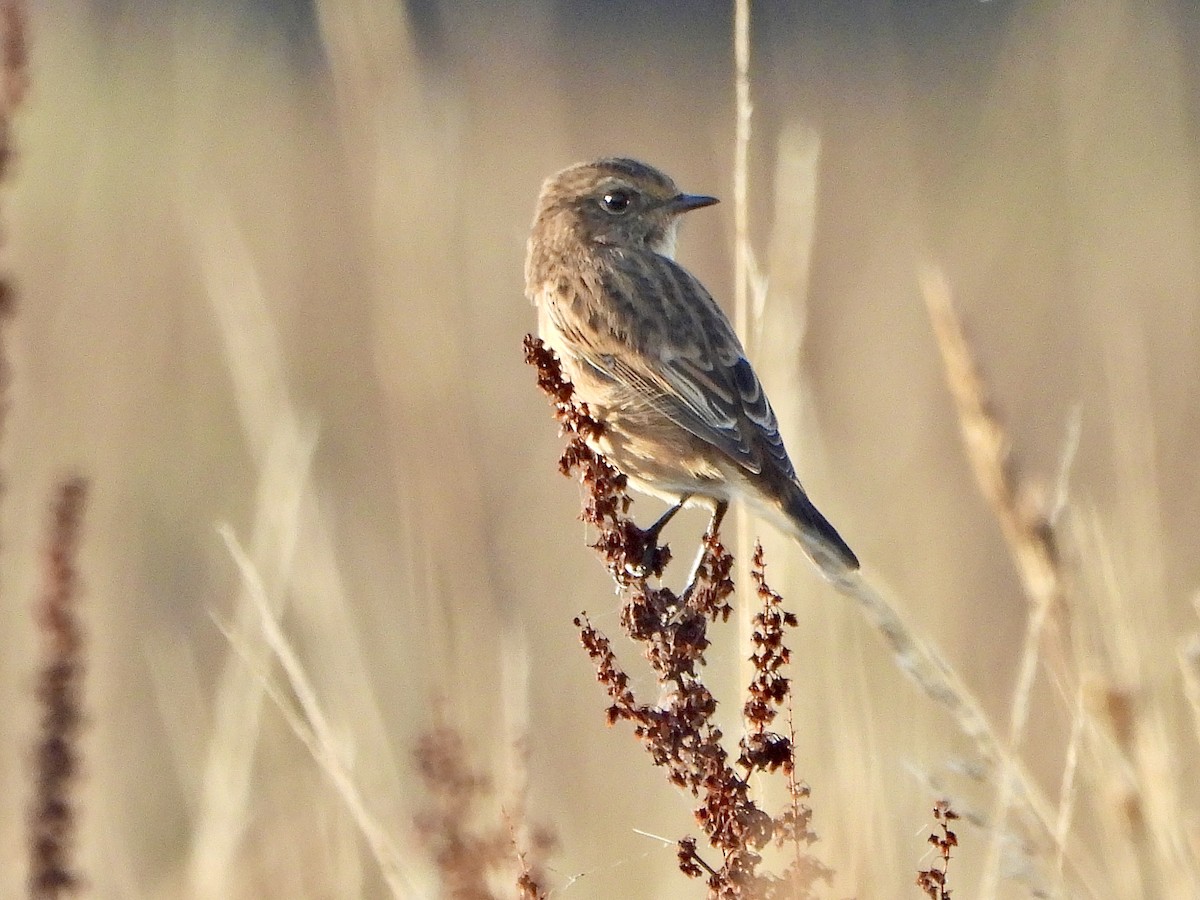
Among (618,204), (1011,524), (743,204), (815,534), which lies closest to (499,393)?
(618,204)

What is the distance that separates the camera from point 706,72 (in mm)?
14734

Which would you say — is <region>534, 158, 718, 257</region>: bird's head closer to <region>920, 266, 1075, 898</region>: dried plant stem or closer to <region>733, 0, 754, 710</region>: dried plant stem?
<region>733, 0, 754, 710</region>: dried plant stem

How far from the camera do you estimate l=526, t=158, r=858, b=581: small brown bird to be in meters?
3.91

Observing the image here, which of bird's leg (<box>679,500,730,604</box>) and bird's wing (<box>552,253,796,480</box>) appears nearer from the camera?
bird's leg (<box>679,500,730,604</box>)

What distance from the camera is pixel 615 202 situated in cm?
495

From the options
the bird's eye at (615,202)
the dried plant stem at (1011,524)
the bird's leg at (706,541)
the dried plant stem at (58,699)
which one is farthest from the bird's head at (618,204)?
the dried plant stem at (58,699)

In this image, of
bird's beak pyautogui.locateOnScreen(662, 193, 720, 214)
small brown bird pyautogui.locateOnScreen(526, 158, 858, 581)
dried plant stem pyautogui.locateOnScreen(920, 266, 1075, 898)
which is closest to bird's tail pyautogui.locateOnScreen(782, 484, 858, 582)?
small brown bird pyautogui.locateOnScreen(526, 158, 858, 581)

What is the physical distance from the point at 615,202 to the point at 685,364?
1.00 m

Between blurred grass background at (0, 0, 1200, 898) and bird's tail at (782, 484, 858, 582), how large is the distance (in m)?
0.09

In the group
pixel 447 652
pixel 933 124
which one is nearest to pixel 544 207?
pixel 447 652

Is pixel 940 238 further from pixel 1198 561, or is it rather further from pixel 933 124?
pixel 933 124

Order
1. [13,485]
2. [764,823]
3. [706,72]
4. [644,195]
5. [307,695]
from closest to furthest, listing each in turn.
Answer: [764,823]
[307,695]
[644,195]
[13,485]
[706,72]

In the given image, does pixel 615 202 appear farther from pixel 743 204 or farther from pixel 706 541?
pixel 706 541

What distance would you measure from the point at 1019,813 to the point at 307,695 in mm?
1150
